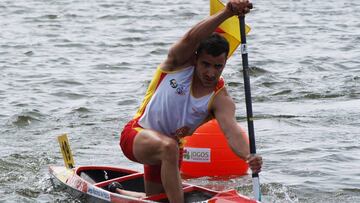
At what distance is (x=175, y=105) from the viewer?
7.81 m

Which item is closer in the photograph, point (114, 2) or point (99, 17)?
point (99, 17)

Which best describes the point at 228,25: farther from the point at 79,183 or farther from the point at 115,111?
the point at 115,111

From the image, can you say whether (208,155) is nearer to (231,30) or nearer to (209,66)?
(231,30)

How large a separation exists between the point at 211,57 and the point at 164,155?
91 cm

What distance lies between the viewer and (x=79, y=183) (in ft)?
30.1

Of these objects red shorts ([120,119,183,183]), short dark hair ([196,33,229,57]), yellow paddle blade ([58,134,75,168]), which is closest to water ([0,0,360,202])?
yellow paddle blade ([58,134,75,168])

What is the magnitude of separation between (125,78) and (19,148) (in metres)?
5.65

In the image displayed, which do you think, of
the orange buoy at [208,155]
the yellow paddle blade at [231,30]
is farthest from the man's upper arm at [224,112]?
the orange buoy at [208,155]

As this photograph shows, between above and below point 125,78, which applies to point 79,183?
above

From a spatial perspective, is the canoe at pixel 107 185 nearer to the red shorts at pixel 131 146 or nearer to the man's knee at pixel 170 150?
the red shorts at pixel 131 146

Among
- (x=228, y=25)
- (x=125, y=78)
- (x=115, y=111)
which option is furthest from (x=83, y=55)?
(x=228, y=25)

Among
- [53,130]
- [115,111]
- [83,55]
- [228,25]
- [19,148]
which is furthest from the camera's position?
[83,55]

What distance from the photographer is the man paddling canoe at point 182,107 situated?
7.58m

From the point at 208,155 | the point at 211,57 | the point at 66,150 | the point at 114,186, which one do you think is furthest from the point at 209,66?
the point at 66,150
